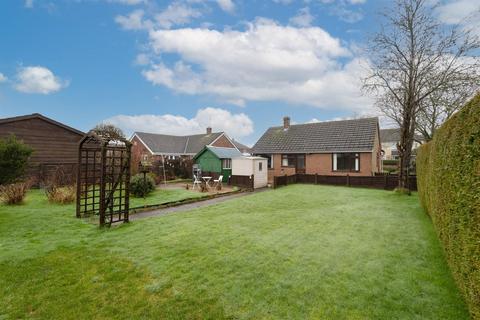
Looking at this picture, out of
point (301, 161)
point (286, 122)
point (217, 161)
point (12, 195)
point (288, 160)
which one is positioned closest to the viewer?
point (12, 195)

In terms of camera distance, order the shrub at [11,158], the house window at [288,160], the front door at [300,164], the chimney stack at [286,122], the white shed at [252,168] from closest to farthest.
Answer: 1. the shrub at [11,158]
2. the white shed at [252,168]
3. the front door at [300,164]
4. the house window at [288,160]
5. the chimney stack at [286,122]

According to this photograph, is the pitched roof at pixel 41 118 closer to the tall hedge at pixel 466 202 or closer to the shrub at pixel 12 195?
the shrub at pixel 12 195

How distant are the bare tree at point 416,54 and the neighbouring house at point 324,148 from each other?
5111 millimetres

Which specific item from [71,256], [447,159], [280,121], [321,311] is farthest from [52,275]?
[280,121]

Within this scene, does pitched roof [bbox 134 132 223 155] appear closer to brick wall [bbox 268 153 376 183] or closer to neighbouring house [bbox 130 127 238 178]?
neighbouring house [bbox 130 127 238 178]

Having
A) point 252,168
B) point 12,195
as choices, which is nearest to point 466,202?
point 12,195

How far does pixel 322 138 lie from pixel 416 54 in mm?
9754

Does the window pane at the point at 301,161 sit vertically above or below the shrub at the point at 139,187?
above

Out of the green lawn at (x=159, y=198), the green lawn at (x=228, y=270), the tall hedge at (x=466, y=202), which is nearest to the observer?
the tall hedge at (x=466, y=202)

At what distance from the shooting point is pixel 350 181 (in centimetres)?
1833

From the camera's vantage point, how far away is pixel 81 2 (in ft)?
35.1

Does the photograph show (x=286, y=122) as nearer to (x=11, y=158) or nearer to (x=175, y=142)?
(x=175, y=142)

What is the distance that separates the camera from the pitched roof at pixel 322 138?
806 inches

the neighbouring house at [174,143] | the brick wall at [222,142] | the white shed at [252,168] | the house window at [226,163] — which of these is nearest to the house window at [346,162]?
the white shed at [252,168]
